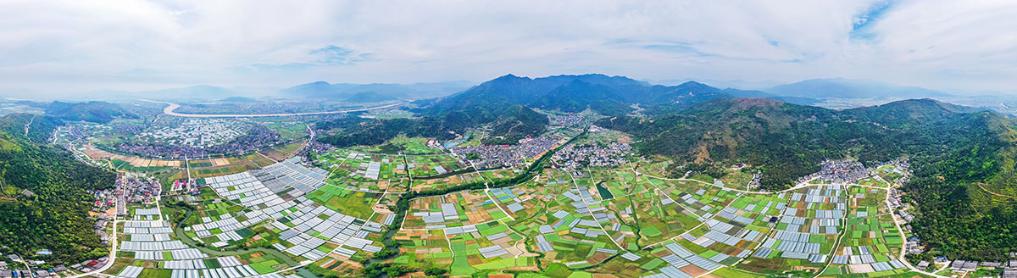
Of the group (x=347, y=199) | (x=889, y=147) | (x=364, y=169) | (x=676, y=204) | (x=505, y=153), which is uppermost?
(x=889, y=147)

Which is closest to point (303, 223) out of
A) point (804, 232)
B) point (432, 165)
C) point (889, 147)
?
point (432, 165)

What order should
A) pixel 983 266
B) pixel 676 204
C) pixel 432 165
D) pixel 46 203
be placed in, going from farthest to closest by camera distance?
pixel 432 165
pixel 676 204
pixel 46 203
pixel 983 266

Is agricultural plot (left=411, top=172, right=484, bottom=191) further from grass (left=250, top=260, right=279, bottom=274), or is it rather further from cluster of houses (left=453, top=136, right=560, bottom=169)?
grass (left=250, top=260, right=279, bottom=274)

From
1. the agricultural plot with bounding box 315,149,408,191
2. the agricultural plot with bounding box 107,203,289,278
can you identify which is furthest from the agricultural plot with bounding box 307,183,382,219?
the agricultural plot with bounding box 107,203,289,278

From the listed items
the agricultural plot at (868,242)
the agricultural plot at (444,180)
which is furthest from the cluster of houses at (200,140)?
the agricultural plot at (868,242)

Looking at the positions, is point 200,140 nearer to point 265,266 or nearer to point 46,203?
point 46,203

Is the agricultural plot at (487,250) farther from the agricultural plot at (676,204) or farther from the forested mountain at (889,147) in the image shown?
the forested mountain at (889,147)
